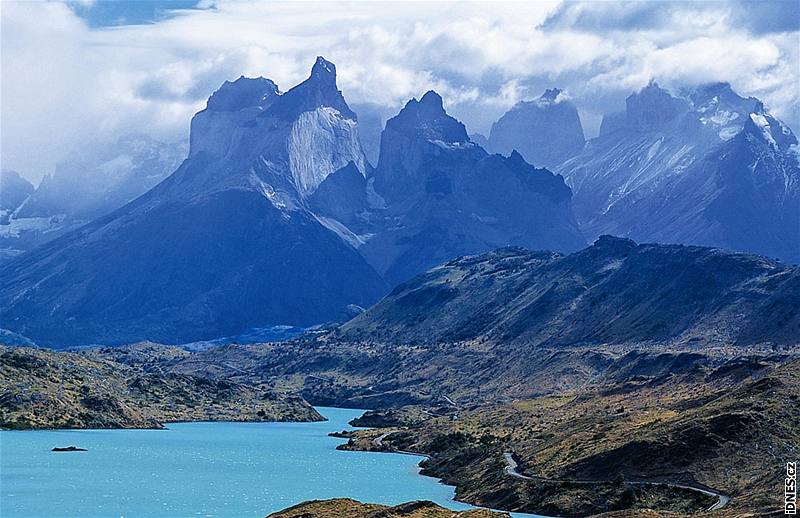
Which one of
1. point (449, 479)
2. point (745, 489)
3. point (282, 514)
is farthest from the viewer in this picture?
point (449, 479)

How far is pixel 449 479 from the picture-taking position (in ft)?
634

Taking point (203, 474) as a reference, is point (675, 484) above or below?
below

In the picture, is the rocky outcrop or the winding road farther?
the winding road

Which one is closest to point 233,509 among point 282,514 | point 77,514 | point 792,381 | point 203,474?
point 77,514

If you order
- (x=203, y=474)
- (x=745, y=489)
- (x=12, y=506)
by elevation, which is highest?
(x=203, y=474)

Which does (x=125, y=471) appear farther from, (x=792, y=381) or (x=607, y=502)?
(x=792, y=381)

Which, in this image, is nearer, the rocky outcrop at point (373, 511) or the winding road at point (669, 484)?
the rocky outcrop at point (373, 511)

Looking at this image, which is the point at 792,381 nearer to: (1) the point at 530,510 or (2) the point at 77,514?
(1) the point at 530,510

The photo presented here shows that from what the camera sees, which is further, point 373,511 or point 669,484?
point 669,484

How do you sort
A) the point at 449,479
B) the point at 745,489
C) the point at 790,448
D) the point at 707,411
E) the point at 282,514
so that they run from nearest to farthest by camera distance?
1. the point at 282,514
2. the point at 745,489
3. the point at 790,448
4. the point at 707,411
5. the point at 449,479

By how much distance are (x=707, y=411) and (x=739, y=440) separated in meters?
17.4

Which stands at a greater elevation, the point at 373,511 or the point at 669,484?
the point at 669,484

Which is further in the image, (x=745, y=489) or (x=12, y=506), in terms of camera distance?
(x=12, y=506)

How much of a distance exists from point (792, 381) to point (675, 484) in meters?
34.5
